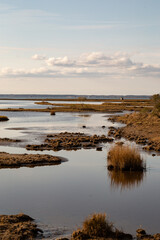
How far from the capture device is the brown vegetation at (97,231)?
10164mm

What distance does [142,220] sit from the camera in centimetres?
1219

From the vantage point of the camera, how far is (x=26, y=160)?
22.6 meters

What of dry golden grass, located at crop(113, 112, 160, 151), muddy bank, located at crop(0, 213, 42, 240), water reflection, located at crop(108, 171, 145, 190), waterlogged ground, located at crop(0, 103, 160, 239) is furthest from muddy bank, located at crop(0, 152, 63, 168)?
muddy bank, located at crop(0, 213, 42, 240)

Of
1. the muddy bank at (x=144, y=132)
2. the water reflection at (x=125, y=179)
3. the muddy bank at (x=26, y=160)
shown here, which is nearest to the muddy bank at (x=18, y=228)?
the water reflection at (x=125, y=179)

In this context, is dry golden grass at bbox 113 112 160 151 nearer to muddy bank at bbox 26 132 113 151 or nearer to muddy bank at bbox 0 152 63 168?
muddy bank at bbox 26 132 113 151

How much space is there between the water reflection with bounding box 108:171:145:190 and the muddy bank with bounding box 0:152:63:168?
15.5ft

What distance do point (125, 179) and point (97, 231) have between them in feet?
27.7

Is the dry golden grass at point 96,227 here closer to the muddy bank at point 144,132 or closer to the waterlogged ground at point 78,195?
the waterlogged ground at point 78,195

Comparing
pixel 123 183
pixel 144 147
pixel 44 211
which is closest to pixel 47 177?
pixel 123 183

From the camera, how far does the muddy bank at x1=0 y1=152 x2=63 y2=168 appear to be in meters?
21.9

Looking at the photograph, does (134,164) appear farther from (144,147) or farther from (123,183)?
(144,147)

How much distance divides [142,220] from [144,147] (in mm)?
17312

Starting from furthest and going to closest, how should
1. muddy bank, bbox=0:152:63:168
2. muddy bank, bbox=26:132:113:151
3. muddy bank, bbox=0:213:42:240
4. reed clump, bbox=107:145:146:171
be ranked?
muddy bank, bbox=26:132:113:151
muddy bank, bbox=0:152:63:168
reed clump, bbox=107:145:146:171
muddy bank, bbox=0:213:42:240

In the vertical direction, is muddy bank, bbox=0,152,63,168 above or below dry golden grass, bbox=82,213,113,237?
below
